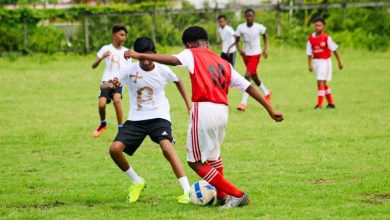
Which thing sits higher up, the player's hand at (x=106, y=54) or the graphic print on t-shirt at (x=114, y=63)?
the player's hand at (x=106, y=54)

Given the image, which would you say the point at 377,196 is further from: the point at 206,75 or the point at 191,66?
the point at 191,66

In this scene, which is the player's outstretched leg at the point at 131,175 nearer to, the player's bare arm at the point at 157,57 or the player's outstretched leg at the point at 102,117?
the player's bare arm at the point at 157,57

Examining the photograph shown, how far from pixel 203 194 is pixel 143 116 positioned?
116 centimetres

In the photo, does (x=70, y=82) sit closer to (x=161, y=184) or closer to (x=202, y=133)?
(x=161, y=184)

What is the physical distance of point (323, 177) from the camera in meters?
9.83

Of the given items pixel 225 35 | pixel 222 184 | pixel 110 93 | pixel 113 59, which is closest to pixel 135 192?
pixel 222 184

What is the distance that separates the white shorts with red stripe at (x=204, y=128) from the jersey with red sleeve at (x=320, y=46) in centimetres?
1026

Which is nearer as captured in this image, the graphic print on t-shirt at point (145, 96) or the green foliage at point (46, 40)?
the graphic print on t-shirt at point (145, 96)

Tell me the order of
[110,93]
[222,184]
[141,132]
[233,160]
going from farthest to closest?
1. [110,93]
2. [233,160]
3. [141,132]
4. [222,184]

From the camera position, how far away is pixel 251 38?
62.3 ft

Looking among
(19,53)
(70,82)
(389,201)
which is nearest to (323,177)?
(389,201)

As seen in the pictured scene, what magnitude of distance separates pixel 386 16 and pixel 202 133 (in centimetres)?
2847

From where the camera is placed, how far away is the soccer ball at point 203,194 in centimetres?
824

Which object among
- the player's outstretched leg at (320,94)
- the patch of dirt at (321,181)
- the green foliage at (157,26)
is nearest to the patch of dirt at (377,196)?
the patch of dirt at (321,181)
